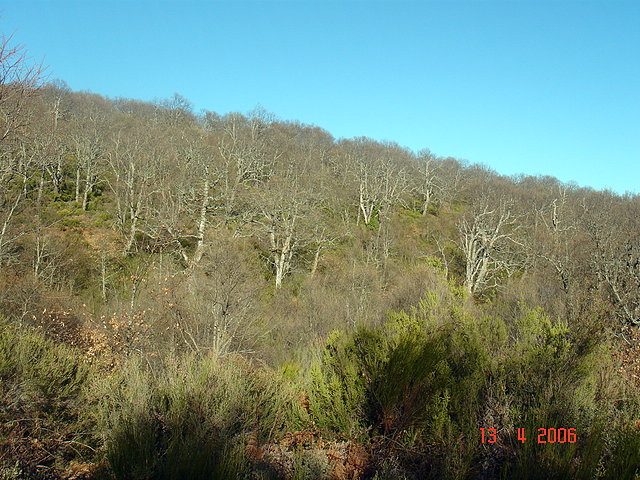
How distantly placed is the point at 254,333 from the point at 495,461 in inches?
578

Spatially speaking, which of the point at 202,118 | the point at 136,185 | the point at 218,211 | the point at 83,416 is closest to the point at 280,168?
the point at 218,211

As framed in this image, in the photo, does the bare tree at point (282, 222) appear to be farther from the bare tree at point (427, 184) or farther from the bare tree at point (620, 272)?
the bare tree at point (427, 184)

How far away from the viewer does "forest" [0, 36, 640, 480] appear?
5.34 meters

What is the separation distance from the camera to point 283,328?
22062mm

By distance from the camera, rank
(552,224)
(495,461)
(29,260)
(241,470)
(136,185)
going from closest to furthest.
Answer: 1. (241,470)
2. (495,461)
3. (29,260)
4. (136,185)
5. (552,224)

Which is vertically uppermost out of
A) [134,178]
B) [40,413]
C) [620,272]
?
[134,178]

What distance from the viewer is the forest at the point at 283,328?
210 inches

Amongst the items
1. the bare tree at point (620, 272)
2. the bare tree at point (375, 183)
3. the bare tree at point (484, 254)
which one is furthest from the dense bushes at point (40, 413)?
the bare tree at point (375, 183)

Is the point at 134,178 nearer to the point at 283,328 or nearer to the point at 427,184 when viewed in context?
the point at 283,328

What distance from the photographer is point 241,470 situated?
479 cm

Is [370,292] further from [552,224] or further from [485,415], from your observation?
[552,224]
